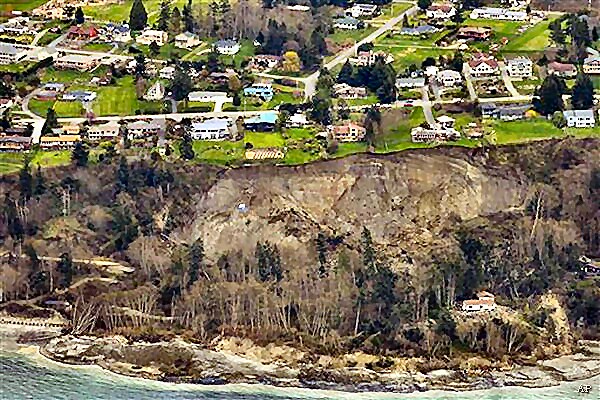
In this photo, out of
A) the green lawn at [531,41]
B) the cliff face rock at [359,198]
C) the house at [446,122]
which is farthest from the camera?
the green lawn at [531,41]

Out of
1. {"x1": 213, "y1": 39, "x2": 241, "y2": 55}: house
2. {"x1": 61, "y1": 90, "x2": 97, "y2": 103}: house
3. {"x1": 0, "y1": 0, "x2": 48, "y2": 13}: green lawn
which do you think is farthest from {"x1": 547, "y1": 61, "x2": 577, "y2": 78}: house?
{"x1": 0, "y1": 0, "x2": 48, "y2": 13}: green lawn

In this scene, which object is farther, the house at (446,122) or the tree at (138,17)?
the tree at (138,17)

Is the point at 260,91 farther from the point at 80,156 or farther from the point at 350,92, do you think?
the point at 80,156

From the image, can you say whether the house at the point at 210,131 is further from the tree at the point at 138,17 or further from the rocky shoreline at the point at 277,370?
the tree at the point at 138,17

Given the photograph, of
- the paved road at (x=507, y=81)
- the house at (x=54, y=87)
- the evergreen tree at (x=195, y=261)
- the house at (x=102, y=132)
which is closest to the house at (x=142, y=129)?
the house at (x=102, y=132)

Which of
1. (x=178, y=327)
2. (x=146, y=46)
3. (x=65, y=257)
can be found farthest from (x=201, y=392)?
(x=146, y=46)

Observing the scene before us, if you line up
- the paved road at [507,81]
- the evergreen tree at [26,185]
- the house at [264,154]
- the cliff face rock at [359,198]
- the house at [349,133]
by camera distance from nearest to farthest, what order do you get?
the cliff face rock at [359,198], the evergreen tree at [26,185], the house at [264,154], the house at [349,133], the paved road at [507,81]
